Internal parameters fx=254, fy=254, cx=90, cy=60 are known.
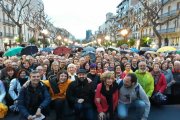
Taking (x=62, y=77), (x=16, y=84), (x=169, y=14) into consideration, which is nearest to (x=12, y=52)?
(x=16, y=84)

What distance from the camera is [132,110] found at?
656 cm

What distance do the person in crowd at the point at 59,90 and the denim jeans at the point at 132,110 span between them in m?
1.39

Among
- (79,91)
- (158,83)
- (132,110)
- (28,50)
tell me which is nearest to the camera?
(79,91)

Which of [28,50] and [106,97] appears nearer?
[106,97]

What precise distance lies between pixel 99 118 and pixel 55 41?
76.3m

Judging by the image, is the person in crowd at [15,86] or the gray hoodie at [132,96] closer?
the gray hoodie at [132,96]

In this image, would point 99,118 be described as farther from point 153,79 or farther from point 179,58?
point 179,58

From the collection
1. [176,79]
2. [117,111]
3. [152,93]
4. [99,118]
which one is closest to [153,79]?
[152,93]

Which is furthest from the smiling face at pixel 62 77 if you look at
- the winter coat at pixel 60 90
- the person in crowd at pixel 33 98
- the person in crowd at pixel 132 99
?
the person in crowd at pixel 132 99

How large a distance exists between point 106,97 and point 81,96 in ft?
2.06

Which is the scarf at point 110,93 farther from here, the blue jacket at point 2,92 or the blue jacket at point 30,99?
the blue jacket at point 2,92

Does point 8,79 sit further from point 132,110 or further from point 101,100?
point 132,110

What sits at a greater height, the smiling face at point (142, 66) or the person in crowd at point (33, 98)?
the smiling face at point (142, 66)

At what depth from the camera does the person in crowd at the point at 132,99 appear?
237 inches
